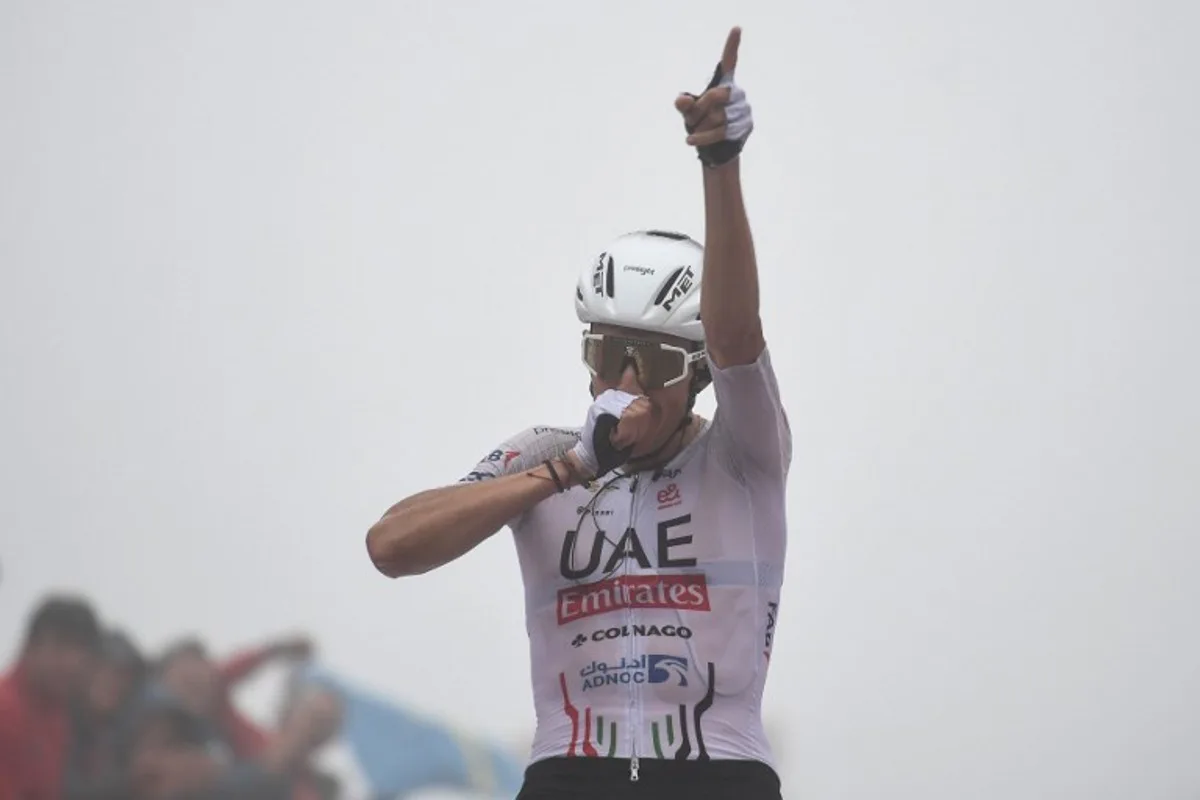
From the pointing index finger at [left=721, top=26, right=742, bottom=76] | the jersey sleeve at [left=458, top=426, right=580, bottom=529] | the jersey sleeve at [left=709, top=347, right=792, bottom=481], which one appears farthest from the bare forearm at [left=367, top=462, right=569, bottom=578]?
the pointing index finger at [left=721, top=26, right=742, bottom=76]

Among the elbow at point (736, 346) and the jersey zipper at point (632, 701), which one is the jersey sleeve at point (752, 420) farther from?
the jersey zipper at point (632, 701)

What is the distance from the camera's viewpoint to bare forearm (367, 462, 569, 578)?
85.6 inches

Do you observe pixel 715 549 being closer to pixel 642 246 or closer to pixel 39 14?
pixel 642 246

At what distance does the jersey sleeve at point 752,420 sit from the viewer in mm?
2199

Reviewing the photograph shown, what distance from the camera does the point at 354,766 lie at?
5.05m

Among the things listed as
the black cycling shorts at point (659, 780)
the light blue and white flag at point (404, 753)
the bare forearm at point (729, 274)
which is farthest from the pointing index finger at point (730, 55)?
the light blue and white flag at point (404, 753)

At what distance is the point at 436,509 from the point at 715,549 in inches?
14.2

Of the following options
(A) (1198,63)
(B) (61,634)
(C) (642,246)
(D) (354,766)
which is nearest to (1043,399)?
(A) (1198,63)

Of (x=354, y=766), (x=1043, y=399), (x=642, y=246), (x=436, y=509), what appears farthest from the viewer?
A: (x=1043, y=399)

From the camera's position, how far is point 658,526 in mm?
2273

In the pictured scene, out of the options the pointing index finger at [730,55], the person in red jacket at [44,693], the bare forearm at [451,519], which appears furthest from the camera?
the person in red jacket at [44,693]

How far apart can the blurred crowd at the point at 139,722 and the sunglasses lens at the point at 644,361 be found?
3021 mm

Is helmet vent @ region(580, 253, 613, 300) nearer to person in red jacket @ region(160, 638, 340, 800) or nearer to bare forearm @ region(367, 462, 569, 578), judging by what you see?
bare forearm @ region(367, 462, 569, 578)

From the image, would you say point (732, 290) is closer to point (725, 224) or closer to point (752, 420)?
point (725, 224)
